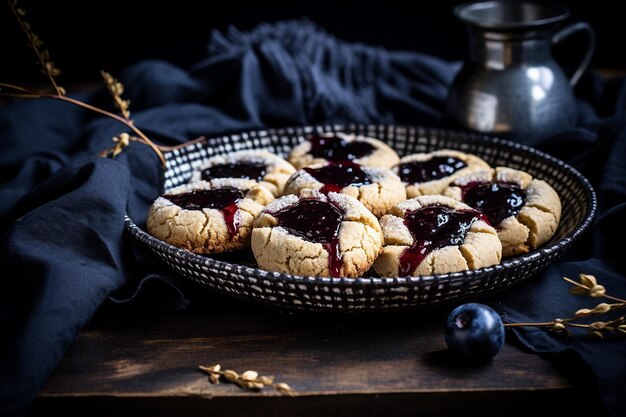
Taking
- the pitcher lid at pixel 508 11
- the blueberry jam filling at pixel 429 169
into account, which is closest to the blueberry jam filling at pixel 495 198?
the blueberry jam filling at pixel 429 169

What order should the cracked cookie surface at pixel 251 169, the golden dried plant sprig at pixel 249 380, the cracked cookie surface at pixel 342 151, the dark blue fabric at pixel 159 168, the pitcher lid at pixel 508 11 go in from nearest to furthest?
the golden dried plant sprig at pixel 249 380 < the dark blue fabric at pixel 159 168 < the cracked cookie surface at pixel 251 169 < the cracked cookie surface at pixel 342 151 < the pitcher lid at pixel 508 11

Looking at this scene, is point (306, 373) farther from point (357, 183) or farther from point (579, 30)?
point (579, 30)

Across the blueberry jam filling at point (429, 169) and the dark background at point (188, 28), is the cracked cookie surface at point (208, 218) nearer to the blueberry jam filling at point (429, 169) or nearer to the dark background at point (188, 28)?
the blueberry jam filling at point (429, 169)

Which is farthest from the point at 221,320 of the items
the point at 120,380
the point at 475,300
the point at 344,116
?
the point at 344,116

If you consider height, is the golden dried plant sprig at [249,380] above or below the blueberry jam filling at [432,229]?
below

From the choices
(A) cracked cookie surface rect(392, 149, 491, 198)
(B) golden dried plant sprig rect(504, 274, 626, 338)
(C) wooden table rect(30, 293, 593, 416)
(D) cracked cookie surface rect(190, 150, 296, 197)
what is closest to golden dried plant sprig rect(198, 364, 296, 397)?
(C) wooden table rect(30, 293, 593, 416)

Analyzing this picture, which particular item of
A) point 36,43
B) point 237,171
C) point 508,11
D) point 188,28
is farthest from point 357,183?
point 188,28

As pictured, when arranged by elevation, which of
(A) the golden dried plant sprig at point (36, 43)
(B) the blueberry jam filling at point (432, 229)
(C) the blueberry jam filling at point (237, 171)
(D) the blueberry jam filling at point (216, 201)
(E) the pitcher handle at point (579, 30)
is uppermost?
(A) the golden dried plant sprig at point (36, 43)
